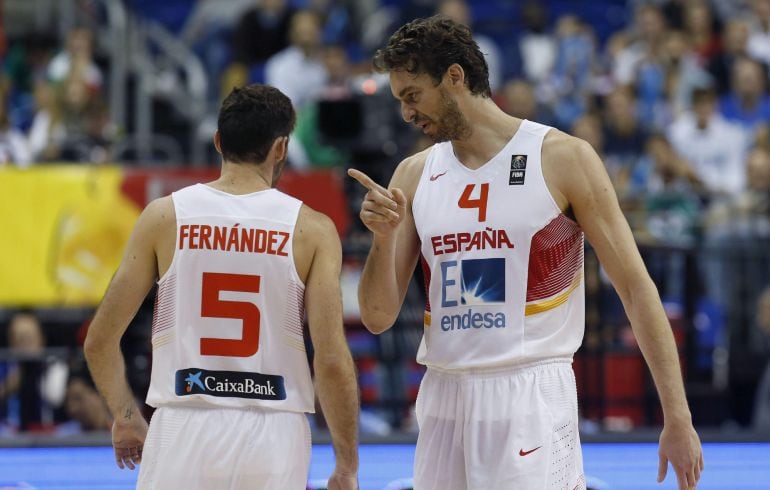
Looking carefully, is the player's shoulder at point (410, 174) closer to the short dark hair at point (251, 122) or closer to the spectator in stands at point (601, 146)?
the short dark hair at point (251, 122)

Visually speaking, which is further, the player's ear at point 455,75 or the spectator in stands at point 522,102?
the spectator in stands at point 522,102

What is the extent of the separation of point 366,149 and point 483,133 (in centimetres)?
551

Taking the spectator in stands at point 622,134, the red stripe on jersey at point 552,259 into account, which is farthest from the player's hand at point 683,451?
the spectator in stands at point 622,134

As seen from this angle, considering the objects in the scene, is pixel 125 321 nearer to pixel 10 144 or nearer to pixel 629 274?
pixel 629 274

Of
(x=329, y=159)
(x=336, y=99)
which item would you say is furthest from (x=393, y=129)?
(x=329, y=159)

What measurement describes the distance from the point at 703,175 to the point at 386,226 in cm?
819

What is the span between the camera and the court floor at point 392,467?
242 inches

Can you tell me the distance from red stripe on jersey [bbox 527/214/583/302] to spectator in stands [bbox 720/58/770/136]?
8.51m

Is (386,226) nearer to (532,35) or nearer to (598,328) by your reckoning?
(598,328)

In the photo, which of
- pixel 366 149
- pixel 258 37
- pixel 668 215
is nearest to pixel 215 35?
pixel 258 37

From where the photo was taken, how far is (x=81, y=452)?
724 cm

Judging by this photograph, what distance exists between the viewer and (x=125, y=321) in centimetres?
422

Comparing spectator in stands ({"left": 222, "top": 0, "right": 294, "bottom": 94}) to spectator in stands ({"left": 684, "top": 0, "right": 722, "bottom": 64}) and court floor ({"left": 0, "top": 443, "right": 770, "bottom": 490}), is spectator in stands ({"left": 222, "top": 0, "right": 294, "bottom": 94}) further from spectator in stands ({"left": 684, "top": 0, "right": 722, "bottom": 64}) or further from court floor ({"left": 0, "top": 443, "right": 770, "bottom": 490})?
court floor ({"left": 0, "top": 443, "right": 770, "bottom": 490})

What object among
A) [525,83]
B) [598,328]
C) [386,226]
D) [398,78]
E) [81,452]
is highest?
[525,83]
